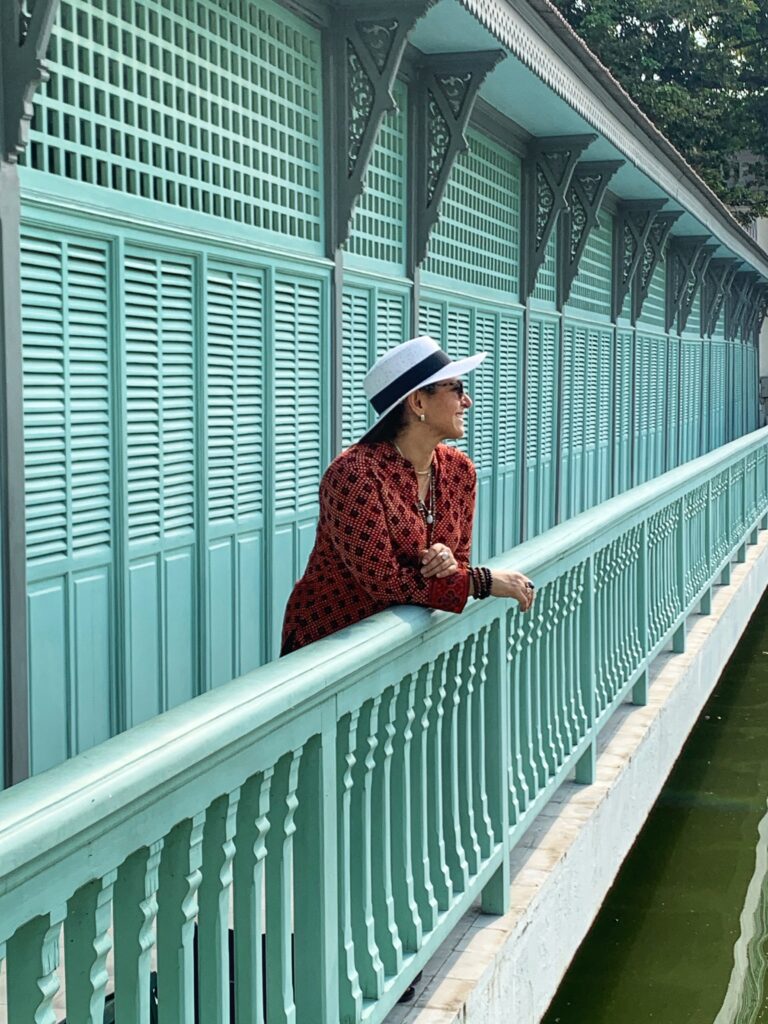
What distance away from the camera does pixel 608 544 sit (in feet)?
18.9

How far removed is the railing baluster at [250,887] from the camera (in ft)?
8.09

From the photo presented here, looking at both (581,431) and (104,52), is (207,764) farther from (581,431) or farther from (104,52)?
(581,431)

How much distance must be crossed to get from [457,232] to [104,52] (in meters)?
4.73

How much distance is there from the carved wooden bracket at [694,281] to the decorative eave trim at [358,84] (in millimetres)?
12247

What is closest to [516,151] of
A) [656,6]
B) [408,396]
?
[408,396]

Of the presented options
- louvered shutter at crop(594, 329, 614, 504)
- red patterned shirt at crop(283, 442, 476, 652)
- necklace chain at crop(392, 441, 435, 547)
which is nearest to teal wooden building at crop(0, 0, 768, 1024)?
red patterned shirt at crop(283, 442, 476, 652)

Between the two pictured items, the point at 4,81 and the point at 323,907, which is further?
the point at 4,81

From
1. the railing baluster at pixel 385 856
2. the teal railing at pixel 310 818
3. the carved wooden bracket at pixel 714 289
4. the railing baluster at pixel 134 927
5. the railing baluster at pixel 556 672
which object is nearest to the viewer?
the teal railing at pixel 310 818

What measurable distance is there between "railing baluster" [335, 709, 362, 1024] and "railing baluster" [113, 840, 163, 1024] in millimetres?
883

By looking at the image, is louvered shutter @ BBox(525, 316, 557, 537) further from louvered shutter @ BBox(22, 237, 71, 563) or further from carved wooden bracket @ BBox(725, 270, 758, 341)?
carved wooden bracket @ BBox(725, 270, 758, 341)

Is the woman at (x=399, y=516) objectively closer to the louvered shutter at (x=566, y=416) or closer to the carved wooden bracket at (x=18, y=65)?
the carved wooden bracket at (x=18, y=65)

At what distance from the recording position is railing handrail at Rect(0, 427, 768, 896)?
173cm

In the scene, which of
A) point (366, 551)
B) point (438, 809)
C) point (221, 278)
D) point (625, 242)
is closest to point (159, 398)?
point (221, 278)

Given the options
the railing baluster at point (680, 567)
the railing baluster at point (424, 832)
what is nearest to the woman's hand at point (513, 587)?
the railing baluster at point (424, 832)
